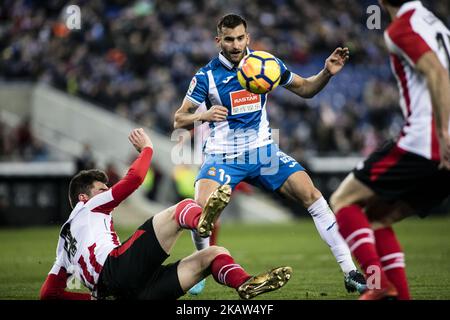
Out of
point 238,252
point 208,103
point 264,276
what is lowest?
point 238,252

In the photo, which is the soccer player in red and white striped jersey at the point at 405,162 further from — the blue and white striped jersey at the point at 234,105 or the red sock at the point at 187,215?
the blue and white striped jersey at the point at 234,105

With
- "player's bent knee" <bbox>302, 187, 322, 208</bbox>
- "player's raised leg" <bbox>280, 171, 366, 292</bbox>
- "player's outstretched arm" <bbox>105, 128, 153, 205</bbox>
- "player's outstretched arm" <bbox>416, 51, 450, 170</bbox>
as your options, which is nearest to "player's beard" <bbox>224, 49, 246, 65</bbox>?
"player's raised leg" <bbox>280, 171, 366, 292</bbox>

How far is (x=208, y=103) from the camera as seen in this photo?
8688mm

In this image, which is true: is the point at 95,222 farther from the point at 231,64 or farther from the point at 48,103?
the point at 48,103

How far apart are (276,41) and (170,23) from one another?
11.3 ft

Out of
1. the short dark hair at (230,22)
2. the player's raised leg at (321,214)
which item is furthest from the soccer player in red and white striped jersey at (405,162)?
the short dark hair at (230,22)

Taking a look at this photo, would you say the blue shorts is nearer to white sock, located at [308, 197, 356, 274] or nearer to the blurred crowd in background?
white sock, located at [308, 197, 356, 274]

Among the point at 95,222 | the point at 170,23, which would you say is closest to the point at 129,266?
the point at 95,222

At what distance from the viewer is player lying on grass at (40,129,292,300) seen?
6355 millimetres

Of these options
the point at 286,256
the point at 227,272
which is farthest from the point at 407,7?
the point at 286,256

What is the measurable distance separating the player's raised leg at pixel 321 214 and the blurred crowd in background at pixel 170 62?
14399 mm

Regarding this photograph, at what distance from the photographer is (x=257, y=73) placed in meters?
7.89

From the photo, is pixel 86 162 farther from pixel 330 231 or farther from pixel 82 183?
pixel 82 183

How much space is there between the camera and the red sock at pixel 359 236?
19.3 feet
